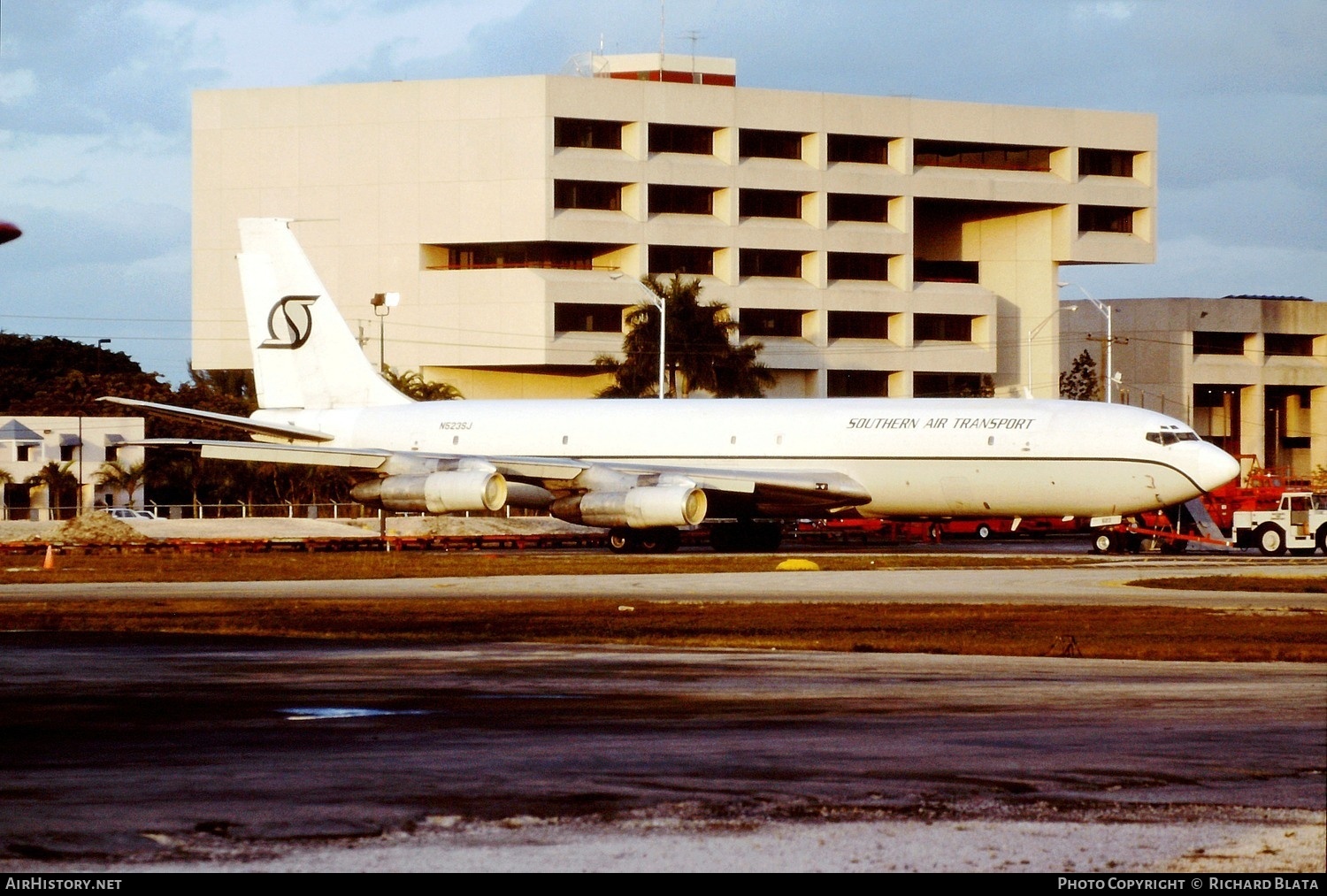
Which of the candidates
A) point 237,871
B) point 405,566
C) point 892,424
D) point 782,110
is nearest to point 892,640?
point 237,871

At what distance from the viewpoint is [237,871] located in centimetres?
925

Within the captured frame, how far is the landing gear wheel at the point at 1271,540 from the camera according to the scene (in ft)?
182

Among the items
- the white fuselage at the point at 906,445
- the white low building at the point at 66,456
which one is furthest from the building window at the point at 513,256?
the white fuselage at the point at 906,445

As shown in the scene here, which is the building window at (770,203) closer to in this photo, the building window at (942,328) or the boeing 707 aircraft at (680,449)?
the building window at (942,328)

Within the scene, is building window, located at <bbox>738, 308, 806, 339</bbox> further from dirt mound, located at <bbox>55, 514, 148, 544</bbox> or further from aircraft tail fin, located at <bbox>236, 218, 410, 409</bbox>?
dirt mound, located at <bbox>55, 514, 148, 544</bbox>

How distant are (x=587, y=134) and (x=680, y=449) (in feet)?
214

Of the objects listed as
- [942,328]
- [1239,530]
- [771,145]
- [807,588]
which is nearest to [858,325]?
[942,328]

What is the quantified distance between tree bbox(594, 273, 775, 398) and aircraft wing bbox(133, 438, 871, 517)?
40548 mm

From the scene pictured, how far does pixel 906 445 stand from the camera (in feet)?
161

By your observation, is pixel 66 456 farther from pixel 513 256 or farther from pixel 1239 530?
pixel 1239 530

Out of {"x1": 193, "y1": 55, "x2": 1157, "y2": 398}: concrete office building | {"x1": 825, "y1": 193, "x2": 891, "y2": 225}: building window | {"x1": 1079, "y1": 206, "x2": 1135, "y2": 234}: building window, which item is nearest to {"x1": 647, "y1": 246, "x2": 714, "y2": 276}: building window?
{"x1": 193, "y1": 55, "x2": 1157, "y2": 398}: concrete office building

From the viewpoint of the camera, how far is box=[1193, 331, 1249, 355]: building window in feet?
453

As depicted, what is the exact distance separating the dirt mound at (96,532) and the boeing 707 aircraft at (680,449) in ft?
24.6

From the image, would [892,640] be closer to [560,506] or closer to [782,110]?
[560,506]
